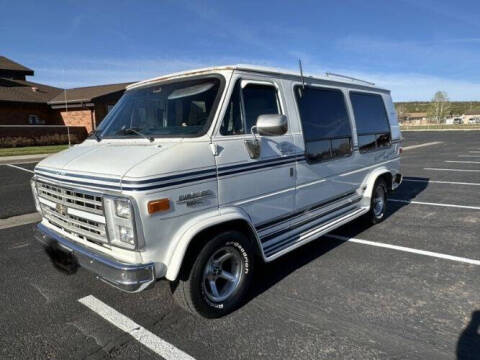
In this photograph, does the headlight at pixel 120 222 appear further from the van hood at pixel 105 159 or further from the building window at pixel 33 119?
the building window at pixel 33 119

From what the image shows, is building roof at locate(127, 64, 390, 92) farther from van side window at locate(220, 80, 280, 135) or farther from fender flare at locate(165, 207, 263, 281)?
fender flare at locate(165, 207, 263, 281)

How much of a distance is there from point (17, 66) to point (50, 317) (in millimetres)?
35734

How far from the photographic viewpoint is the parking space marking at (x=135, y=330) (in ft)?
9.00

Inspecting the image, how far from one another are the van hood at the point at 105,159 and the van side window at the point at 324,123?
6.12 feet

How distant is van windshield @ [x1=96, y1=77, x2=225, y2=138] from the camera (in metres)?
3.27

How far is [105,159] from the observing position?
3.07 m

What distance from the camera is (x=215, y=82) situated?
3367 mm

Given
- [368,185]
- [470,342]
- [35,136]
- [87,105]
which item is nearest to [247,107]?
[470,342]

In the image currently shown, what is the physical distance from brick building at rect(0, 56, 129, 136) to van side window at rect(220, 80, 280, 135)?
23637 mm

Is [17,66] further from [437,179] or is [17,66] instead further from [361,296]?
[361,296]

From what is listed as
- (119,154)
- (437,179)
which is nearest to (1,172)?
(119,154)

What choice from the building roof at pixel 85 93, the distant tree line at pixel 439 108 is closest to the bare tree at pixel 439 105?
the distant tree line at pixel 439 108

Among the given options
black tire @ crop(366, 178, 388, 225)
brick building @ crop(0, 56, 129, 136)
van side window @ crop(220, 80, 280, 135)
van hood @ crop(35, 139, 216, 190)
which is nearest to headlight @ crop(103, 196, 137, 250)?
van hood @ crop(35, 139, 216, 190)

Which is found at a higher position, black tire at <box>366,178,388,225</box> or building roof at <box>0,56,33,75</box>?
building roof at <box>0,56,33,75</box>
